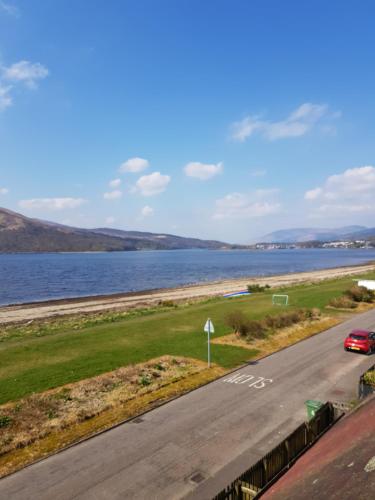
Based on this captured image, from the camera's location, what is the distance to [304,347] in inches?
934

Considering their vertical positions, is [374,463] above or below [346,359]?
above

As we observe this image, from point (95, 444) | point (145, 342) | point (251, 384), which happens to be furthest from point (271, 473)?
point (145, 342)

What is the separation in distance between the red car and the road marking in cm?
781

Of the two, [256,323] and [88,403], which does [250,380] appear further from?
[256,323]

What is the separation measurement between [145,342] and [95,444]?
44.7ft

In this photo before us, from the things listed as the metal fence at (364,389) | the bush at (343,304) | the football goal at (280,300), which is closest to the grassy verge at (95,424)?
the metal fence at (364,389)

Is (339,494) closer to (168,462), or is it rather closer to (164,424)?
(168,462)

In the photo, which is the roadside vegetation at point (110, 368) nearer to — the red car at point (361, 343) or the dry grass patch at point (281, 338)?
the dry grass patch at point (281, 338)

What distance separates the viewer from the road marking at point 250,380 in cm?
1711

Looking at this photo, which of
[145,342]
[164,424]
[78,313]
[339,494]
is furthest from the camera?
[78,313]

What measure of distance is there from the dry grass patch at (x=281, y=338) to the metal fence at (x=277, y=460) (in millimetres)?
10255

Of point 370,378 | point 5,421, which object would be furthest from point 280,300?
point 5,421

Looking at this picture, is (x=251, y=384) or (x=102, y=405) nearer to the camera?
(x=102, y=405)

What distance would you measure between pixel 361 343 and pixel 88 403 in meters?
16.9
